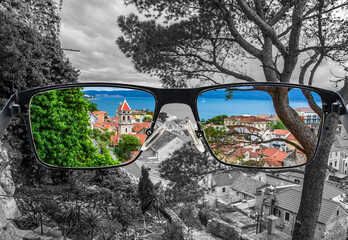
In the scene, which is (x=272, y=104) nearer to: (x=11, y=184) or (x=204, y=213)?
(x=11, y=184)

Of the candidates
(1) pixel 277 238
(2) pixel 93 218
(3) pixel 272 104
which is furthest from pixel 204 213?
(3) pixel 272 104

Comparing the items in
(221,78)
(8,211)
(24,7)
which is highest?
(24,7)

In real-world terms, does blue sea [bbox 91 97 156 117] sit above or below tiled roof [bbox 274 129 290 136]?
above

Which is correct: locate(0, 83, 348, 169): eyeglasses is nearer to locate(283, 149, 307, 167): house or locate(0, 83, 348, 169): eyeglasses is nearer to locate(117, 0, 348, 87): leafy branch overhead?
locate(283, 149, 307, 167): house

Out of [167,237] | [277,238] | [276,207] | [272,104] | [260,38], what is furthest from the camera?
[276,207]

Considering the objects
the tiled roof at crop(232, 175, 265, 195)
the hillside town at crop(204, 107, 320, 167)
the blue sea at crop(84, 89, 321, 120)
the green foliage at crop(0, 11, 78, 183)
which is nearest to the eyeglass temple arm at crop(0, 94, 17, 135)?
the blue sea at crop(84, 89, 321, 120)

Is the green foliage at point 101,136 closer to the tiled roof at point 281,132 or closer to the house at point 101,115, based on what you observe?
the house at point 101,115

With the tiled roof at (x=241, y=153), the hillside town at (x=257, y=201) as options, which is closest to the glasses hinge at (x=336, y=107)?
the tiled roof at (x=241, y=153)
